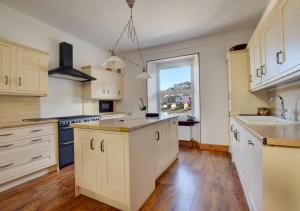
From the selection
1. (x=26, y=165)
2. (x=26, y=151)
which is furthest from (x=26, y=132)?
(x=26, y=165)

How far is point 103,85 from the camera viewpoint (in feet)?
13.7

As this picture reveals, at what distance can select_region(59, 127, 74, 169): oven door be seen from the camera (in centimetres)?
278

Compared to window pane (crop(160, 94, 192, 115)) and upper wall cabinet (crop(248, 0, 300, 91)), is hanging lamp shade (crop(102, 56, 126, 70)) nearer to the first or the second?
upper wall cabinet (crop(248, 0, 300, 91))

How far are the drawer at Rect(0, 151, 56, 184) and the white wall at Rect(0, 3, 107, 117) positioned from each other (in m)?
0.92

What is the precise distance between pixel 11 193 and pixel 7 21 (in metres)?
2.67

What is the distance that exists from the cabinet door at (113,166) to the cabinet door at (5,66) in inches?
73.1

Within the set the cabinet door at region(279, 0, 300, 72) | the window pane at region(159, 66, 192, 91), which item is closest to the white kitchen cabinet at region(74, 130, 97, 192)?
the cabinet door at region(279, 0, 300, 72)

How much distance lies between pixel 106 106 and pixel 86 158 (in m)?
3.04

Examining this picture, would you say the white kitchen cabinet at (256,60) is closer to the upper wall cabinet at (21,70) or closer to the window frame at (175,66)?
the window frame at (175,66)

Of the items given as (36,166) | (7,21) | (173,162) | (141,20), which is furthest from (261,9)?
(36,166)

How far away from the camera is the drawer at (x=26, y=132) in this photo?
2105 millimetres

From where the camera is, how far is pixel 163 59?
4.36m

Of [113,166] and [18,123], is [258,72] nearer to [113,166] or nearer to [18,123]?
[113,166]

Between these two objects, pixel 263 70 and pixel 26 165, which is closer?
pixel 263 70
